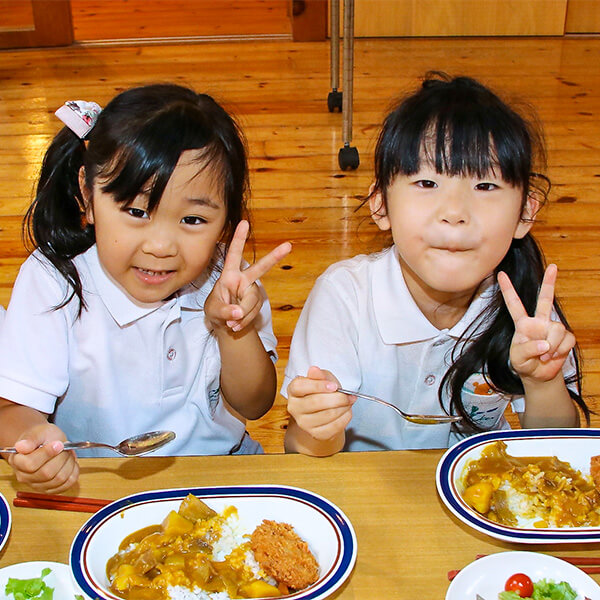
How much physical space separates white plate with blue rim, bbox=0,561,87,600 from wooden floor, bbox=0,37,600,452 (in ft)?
3.68

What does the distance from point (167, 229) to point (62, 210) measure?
25cm

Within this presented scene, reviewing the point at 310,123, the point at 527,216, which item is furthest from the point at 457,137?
the point at 310,123

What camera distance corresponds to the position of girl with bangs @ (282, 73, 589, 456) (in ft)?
3.50

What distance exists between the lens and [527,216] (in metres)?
1.17

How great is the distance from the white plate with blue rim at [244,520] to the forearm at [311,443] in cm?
14

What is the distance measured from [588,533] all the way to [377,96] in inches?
133

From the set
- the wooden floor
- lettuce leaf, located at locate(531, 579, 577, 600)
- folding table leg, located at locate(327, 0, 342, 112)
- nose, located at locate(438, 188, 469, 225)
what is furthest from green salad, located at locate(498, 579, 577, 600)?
folding table leg, located at locate(327, 0, 342, 112)

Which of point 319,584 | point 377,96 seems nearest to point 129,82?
point 377,96

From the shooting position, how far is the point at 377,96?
157 inches

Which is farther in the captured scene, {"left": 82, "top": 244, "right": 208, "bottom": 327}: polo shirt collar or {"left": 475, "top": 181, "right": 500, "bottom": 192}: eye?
{"left": 82, "top": 244, "right": 208, "bottom": 327}: polo shirt collar

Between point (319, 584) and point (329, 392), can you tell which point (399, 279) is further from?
point (319, 584)

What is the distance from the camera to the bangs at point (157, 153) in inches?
41.9

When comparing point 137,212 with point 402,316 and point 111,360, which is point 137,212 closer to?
point 111,360

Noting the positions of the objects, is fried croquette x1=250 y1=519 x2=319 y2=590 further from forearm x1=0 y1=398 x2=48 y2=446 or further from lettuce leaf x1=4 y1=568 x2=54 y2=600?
forearm x1=0 y1=398 x2=48 y2=446
